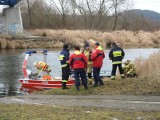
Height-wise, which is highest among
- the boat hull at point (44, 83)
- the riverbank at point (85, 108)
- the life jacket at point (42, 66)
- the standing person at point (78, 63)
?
the standing person at point (78, 63)

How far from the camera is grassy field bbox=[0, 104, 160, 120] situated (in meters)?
9.54

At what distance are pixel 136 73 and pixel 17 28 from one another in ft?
144

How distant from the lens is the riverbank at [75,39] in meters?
57.7

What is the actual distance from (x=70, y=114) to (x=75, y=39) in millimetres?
49108

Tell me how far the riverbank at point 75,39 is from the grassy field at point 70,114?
4479 centimetres

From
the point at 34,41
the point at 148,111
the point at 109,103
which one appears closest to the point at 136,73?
the point at 109,103

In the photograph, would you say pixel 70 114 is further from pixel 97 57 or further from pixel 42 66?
pixel 42 66

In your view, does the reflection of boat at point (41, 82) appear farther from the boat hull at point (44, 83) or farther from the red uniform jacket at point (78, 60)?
the red uniform jacket at point (78, 60)

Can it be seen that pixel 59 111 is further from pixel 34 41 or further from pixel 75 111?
pixel 34 41

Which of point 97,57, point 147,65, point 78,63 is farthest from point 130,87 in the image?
point 147,65

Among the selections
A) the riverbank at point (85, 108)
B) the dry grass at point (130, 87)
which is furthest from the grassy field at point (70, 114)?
the dry grass at point (130, 87)

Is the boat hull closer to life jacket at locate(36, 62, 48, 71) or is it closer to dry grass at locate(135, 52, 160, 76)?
life jacket at locate(36, 62, 48, 71)

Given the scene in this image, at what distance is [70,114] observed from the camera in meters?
10.1

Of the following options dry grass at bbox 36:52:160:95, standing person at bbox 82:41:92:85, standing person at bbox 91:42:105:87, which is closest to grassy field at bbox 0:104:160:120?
dry grass at bbox 36:52:160:95
